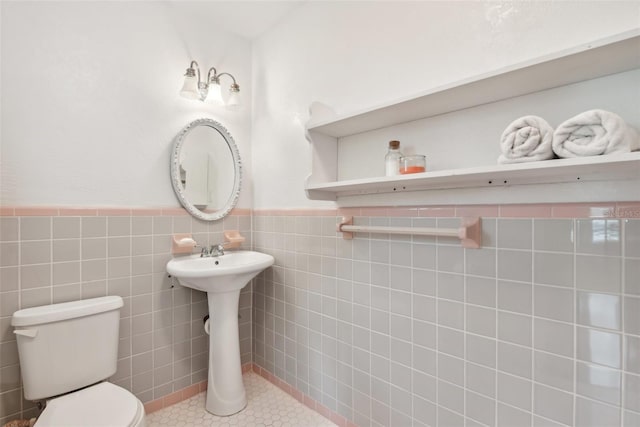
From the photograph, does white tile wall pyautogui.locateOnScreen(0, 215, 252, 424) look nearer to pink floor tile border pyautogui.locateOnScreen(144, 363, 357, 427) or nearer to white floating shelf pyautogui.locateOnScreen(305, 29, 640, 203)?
pink floor tile border pyautogui.locateOnScreen(144, 363, 357, 427)

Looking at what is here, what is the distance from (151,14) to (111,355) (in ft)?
6.10

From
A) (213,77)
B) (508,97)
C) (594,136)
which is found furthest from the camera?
(213,77)

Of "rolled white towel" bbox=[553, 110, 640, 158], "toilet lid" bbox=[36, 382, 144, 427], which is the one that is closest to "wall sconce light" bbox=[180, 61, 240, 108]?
"toilet lid" bbox=[36, 382, 144, 427]

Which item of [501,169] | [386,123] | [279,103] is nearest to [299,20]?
[279,103]

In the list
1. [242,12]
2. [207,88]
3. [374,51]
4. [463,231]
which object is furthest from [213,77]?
[463,231]

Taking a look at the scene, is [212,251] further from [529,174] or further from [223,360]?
[529,174]

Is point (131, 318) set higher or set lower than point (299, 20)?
lower

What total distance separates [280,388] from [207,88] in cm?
197

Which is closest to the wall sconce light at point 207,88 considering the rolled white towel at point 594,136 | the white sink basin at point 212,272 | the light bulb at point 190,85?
the light bulb at point 190,85

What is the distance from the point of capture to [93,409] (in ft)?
4.03

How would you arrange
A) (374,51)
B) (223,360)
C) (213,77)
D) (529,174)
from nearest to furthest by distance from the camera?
(529,174)
(374,51)
(223,360)
(213,77)

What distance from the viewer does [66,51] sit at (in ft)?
4.99

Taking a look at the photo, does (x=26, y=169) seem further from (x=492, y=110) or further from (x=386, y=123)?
(x=492, y=110)

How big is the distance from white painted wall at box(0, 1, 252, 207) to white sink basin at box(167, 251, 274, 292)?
40cm
